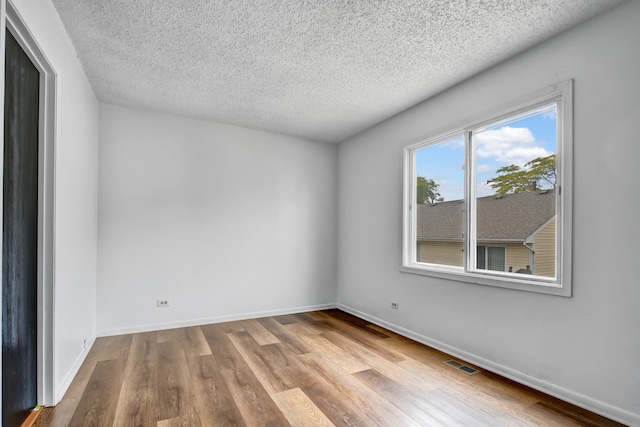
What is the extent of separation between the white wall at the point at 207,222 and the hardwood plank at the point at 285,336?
12.7 inches

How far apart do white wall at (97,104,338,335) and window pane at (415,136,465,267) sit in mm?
1677

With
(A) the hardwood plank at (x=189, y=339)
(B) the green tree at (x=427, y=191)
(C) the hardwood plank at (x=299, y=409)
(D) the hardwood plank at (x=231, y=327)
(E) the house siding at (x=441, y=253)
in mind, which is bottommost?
(D) the hardwood plank at (x=231, y=327)

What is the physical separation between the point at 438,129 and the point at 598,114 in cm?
138

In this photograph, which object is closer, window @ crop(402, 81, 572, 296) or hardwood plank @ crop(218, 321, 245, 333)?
window @ crop(402, 81, 572, 296)

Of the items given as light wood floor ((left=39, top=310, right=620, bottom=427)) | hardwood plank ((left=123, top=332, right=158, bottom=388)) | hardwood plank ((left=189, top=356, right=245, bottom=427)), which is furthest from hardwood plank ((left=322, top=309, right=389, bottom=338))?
hardwood plank ((left=123, top=332, right=158, bottom=388))

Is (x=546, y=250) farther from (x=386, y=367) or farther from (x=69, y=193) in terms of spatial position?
(x=69, y=193)

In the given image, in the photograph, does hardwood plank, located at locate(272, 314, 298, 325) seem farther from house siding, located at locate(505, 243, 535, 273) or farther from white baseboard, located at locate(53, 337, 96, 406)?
house siding, located at locate(505, 243, 535, 273)

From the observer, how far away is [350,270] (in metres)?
4.80

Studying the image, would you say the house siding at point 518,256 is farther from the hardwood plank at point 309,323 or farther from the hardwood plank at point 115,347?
the hardwood plank at point 115,347

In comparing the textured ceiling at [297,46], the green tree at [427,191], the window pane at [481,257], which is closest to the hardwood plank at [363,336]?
the window pane at [481,257]

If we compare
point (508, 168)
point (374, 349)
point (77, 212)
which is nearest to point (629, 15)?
point (508, 168)

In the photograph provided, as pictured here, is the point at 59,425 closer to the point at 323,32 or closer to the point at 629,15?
the point at 323,32

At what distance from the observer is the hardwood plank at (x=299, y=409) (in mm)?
2012

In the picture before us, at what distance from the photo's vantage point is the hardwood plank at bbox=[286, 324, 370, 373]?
2850 mm
